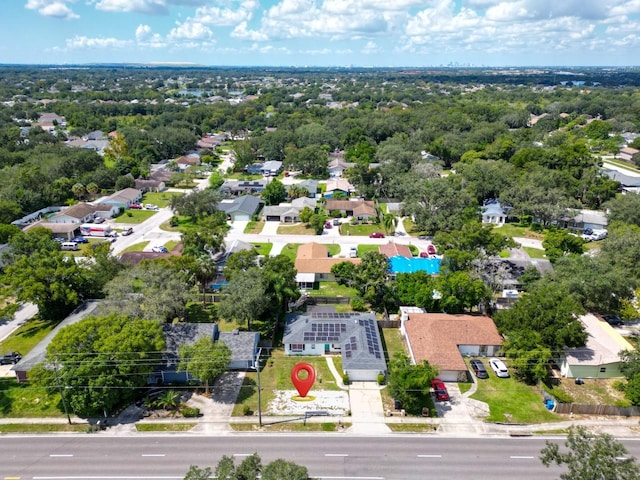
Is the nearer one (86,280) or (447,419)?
(447,419)

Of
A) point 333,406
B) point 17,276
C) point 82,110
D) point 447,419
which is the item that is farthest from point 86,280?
point 82,110

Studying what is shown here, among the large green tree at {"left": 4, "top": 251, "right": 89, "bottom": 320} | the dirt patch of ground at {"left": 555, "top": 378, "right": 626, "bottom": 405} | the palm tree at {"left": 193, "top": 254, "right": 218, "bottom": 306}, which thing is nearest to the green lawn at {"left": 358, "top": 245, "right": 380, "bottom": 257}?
the palm tree at {"left": 193, "top": 254, "right": 218, "bottom": 306}

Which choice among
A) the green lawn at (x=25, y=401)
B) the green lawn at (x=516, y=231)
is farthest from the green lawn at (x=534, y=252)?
the green lawn at (x=25, y=401)

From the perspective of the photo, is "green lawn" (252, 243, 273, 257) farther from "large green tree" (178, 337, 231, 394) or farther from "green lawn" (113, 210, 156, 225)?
"large green tree" (178, 337, 231, 394)

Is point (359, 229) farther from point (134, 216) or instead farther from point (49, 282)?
point (49, 282)

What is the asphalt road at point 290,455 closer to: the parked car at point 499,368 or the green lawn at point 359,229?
the parked car at point 499,368

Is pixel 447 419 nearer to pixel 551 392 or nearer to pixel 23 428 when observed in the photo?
pixel 551 392
